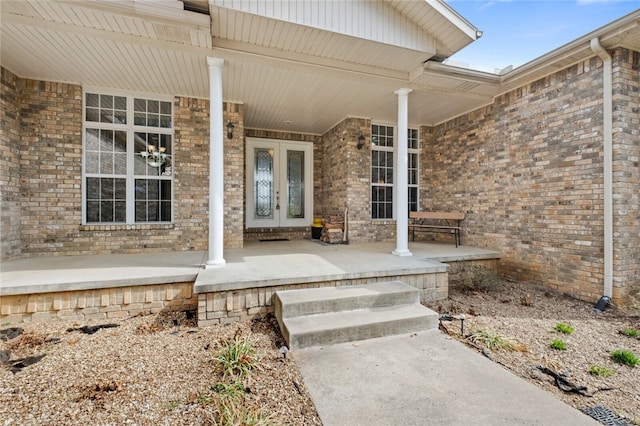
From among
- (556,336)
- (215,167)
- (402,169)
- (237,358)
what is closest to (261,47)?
(215,167)

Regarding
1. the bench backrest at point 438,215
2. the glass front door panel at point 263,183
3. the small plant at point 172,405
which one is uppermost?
the glass front door panel at point 263,183

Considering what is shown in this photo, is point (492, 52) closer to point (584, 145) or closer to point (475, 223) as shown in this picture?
point (584, 145)

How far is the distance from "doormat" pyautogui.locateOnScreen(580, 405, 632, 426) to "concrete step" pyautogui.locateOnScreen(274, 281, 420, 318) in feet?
5.55

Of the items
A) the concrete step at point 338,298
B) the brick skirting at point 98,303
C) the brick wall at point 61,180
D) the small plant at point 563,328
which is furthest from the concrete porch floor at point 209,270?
the small plant at point 563,328

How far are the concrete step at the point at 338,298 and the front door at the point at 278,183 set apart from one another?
4.37m

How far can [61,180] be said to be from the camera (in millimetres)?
4801

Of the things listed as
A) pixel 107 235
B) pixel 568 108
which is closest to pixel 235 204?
pixel 107 235

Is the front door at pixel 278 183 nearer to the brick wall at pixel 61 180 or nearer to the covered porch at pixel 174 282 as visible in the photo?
the brick wall at pixel 61 180

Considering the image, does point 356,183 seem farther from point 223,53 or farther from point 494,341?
point 494,341

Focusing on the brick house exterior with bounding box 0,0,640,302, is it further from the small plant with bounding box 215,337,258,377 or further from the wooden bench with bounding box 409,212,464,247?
the small plant with bounding box 215,337,258,377

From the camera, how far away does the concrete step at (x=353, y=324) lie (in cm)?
270

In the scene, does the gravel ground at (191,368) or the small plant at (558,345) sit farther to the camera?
the small plant at (558,345)

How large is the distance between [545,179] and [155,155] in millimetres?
6665

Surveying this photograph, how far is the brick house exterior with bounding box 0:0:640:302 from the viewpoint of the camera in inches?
152
